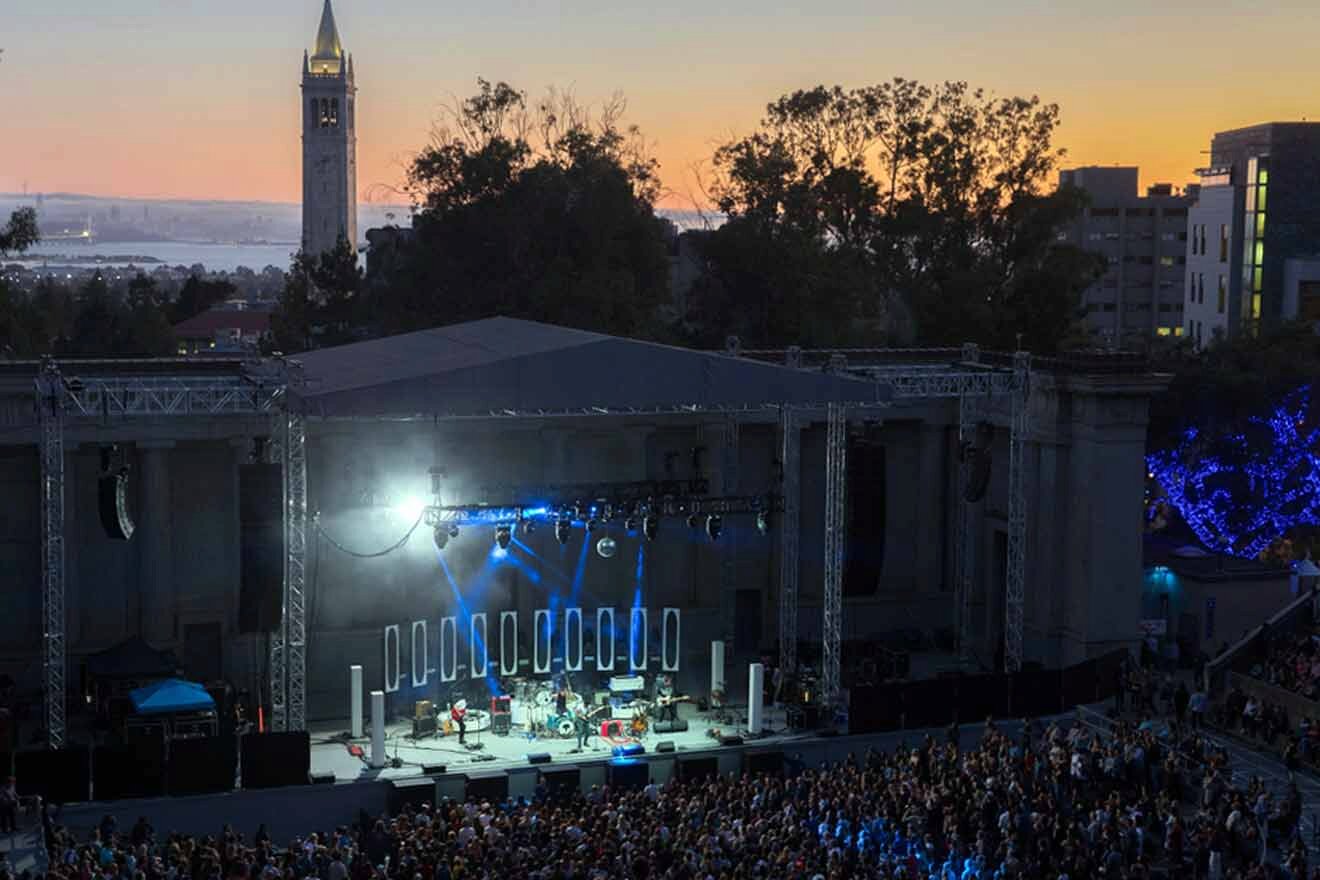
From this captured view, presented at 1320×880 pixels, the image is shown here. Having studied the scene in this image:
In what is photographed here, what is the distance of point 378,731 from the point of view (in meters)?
27.9

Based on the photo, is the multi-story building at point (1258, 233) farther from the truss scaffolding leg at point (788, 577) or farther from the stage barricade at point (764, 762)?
the stage barricade at point (764, 762)

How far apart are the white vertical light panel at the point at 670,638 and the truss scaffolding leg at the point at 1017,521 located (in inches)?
260

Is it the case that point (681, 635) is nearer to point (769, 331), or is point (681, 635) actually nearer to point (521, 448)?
point (521, 448)

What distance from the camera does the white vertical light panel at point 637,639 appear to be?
3353 cm

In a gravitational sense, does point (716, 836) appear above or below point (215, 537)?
Answer: below

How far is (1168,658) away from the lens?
1391 inches

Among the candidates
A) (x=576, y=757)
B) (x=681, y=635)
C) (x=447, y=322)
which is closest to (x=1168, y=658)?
(x=681, y=635)

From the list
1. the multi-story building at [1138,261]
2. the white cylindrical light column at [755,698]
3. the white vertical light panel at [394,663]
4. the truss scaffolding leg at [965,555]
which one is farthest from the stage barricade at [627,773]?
the multi-story building at [1138,261]

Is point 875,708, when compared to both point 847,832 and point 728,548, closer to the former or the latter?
point 728,548

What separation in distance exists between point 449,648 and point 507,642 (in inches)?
47.6

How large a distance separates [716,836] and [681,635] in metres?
14.8

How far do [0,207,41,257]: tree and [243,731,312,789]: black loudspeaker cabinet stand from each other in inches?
887

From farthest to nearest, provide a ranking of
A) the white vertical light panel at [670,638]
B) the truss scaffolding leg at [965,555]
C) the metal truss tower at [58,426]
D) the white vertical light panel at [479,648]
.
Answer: the truss scaffolding leg at [965,555] < the white vertical light panel at [670,638] < the white vertical light panel at [479,648] < the metal truss tower at [58,426]

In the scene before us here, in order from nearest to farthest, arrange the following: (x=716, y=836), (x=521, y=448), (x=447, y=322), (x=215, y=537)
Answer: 1. (x=716, y=836)
2. (x=215, y=537)
3. (x=521, y=448)
4. (x=447, y=322)
